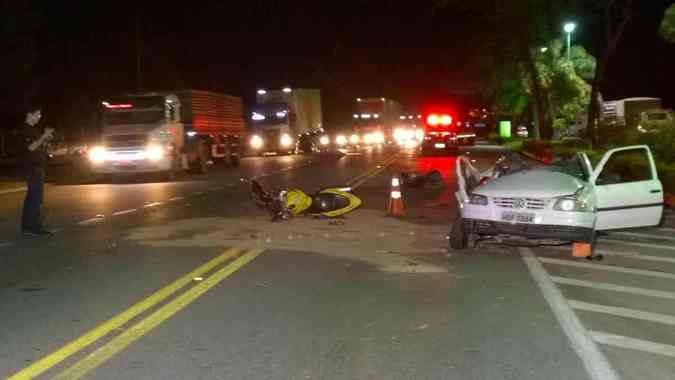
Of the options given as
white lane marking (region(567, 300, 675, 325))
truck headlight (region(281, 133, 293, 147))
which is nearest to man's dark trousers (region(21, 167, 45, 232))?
white lane marking (region(567, 300, 675, 325))

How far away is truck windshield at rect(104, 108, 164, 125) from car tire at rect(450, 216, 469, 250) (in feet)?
63.9

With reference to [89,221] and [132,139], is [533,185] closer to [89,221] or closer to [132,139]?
[89,221]

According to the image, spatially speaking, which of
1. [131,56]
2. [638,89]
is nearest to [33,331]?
[131,56]

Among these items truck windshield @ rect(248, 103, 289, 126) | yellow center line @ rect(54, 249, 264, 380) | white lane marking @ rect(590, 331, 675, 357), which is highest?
truck windshield @ rect(248, 103, 289, 126)

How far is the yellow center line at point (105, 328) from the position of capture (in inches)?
258

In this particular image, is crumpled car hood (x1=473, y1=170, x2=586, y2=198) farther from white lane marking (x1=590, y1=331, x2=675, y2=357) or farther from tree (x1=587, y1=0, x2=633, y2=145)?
tree (x1=587, y1=0, x2=633, y2=145)

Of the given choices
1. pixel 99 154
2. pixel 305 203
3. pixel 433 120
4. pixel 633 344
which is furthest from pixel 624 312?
pixel 433 120

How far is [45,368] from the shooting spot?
659cm

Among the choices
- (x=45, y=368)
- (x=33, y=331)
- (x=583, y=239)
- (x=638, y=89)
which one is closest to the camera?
(x=45, y=368)

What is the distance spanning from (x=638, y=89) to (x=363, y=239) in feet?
234

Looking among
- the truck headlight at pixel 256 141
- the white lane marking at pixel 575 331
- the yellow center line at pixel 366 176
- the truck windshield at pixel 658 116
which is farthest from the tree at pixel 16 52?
the white lane marking at pixel 575 331

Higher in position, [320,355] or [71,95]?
[71,95]

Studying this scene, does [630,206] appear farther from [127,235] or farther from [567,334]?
[127,235]

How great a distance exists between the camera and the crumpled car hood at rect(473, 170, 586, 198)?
1174cm
